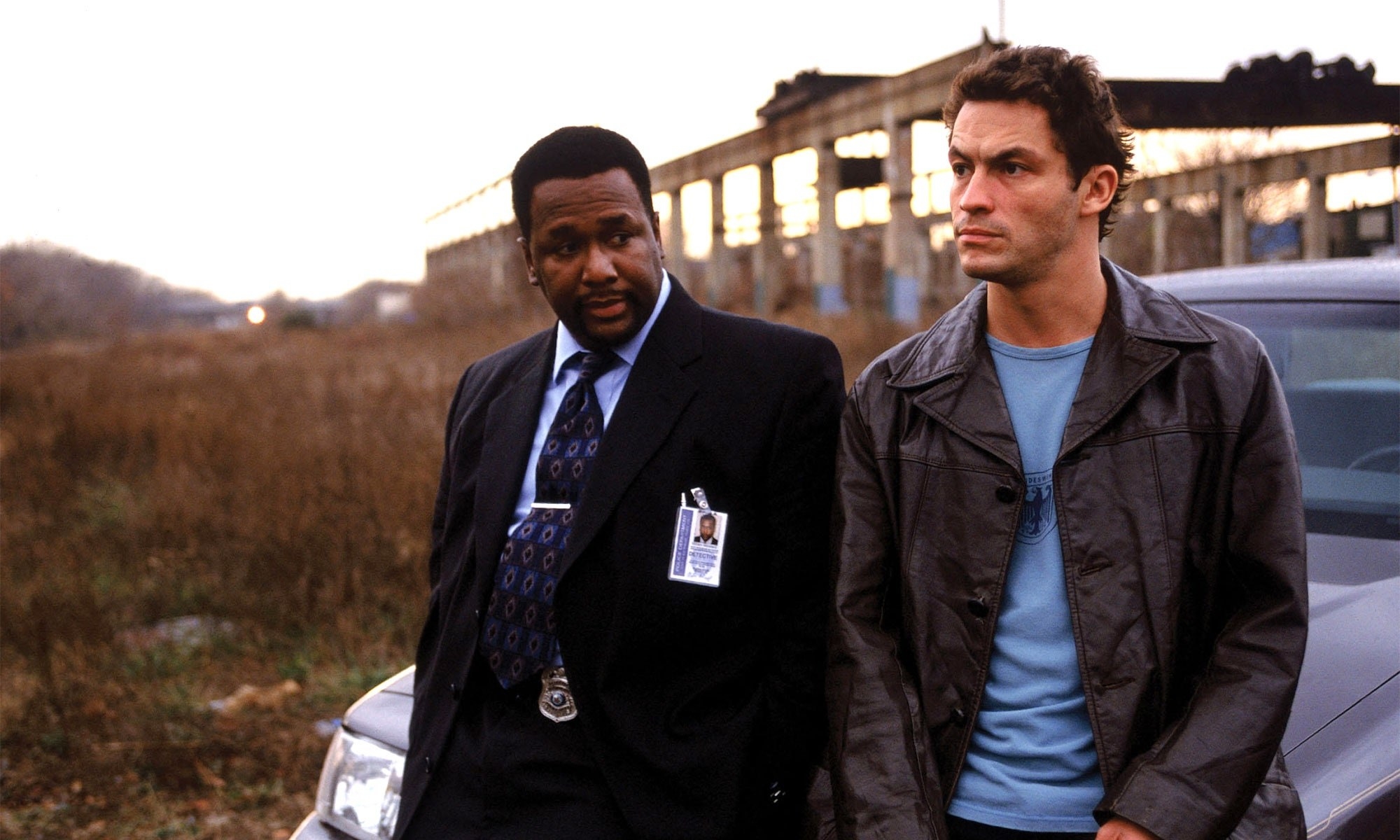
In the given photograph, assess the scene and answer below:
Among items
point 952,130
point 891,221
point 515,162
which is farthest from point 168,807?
point 891,221

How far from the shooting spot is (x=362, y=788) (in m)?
2.87

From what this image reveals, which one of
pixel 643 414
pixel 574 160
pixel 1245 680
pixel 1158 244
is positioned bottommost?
pixel 1245 680

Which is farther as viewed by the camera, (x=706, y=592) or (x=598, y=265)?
(x=598, y=265)

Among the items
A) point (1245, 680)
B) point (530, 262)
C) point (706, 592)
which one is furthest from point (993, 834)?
point (530, 262)

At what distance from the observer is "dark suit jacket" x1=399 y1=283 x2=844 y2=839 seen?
2.15 m

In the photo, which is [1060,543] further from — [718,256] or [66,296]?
[718,256]

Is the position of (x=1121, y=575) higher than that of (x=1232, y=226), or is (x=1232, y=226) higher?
(x=1232, y=226)

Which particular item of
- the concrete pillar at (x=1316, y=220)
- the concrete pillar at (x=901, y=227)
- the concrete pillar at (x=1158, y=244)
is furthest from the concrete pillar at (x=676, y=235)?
the concrete pillar at (x=1316, y=220)

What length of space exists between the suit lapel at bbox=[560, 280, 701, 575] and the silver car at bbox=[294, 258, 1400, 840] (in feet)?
3.14

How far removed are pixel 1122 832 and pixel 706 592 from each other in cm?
77

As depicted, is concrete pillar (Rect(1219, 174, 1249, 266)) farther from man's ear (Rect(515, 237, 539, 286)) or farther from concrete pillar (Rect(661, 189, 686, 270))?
man's ear (Rect(515, 237, 539, 286))

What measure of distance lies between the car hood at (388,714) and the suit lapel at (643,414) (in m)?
0.93

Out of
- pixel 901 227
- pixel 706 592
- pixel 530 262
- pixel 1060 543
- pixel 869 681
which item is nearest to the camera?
pixel 1060 543

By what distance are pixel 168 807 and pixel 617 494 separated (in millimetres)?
3386
